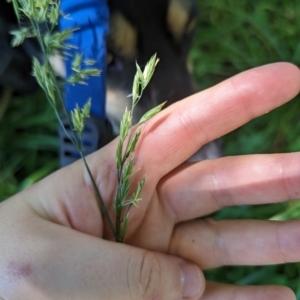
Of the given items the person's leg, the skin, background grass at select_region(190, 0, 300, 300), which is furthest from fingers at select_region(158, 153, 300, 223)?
background grass at select_region(190, 0, 300, 300)

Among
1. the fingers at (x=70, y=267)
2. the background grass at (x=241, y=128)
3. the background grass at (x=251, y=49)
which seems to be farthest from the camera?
the background grass at (x=251, y=49)

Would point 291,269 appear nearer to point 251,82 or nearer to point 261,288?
point 261,288

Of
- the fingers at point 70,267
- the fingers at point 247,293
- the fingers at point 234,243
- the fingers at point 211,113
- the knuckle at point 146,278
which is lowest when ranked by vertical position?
the fingers at point 247,293

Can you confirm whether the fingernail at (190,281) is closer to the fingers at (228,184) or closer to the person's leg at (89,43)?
the fingers at (228,184)

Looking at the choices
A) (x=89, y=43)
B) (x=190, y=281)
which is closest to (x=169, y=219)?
(x=190, y=281)

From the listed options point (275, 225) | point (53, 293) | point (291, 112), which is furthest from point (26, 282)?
point (291, 112)

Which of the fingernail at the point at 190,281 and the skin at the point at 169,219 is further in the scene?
the fingernail at the point at 190,281

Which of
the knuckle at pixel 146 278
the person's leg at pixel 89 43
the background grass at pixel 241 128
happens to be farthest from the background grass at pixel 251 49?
the knuckle at pixel 146 278
